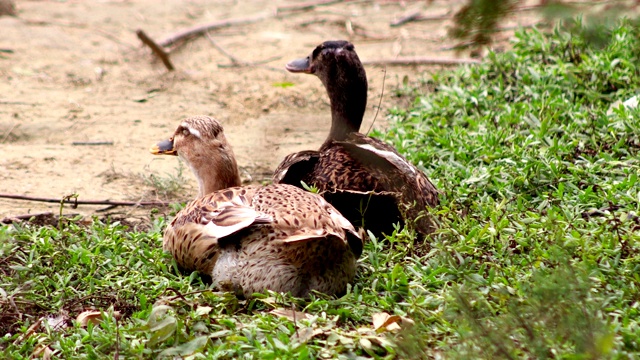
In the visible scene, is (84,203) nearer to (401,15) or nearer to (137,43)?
(137,43)

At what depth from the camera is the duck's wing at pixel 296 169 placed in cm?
496

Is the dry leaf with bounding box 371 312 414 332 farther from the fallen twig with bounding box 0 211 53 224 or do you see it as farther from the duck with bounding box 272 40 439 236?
the fallen twig with bounding box 0 211 53 224

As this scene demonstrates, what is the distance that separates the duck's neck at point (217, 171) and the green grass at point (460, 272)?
17.0 inches

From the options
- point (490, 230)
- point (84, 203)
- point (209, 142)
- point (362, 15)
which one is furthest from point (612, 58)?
point (362, 15)

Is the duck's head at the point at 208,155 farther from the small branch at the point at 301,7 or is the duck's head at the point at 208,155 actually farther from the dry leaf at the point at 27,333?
the small branch at the point at 301,7

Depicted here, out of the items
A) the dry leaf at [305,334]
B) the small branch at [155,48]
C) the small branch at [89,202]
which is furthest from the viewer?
the small branch at [155,48]

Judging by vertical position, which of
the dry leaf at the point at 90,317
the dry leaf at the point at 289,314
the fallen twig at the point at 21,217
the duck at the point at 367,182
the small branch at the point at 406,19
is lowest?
the dry leaf at the point at 90,317

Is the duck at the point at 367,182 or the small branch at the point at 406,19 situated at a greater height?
the small branch at the point at 406,19

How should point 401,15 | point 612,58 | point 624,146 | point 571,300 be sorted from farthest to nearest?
1. point 401,15
2. point 612,58
3. point 624,146
4. point 571,300

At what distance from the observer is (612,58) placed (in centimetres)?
651

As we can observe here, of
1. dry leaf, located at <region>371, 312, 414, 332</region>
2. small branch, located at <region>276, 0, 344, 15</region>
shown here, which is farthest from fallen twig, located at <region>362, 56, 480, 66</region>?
dry leaf, located at <region>371, 312, 414, 332</region>

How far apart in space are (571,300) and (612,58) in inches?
175

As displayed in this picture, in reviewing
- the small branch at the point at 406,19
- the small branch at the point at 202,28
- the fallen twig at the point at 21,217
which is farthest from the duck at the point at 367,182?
the small branch at the point at 406,19

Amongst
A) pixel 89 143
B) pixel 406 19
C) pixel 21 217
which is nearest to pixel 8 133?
pixel 89 143
